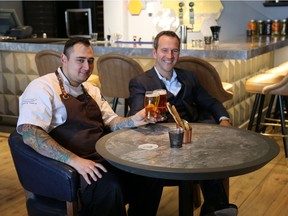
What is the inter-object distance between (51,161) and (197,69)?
1.69 m

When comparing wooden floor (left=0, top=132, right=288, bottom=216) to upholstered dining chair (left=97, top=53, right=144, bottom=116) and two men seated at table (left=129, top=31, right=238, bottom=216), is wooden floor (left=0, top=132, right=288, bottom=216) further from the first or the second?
upholstered dining chair (left=97, top=53, right=144, bottom=116)

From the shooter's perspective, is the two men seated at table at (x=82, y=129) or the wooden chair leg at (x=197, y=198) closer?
the two men seated at table at (x=82, y=129)

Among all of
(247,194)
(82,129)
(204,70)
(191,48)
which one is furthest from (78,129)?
(191,48)

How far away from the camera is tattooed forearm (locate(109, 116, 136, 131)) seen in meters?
2.49

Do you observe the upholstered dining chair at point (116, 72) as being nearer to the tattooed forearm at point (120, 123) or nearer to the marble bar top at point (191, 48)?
the marble bar top at point (191, 48)

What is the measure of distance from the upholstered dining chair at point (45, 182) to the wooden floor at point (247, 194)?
32.6 inches

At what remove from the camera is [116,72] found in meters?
3.91

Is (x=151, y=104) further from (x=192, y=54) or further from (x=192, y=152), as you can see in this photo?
(x=192, y=54)

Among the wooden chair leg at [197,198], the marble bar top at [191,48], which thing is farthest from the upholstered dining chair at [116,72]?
the wooden chair leg at [197,198]

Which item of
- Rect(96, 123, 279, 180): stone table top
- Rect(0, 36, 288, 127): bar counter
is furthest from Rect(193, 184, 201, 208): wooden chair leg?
Rect(0, 36, 288, 127): bar counter

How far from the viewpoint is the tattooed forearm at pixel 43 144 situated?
7.01ft

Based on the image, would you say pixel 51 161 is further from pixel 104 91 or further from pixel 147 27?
pixel 147 27

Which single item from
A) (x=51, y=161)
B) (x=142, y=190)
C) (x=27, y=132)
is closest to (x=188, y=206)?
(x=142, y=190)

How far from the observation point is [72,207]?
7.04 feet
